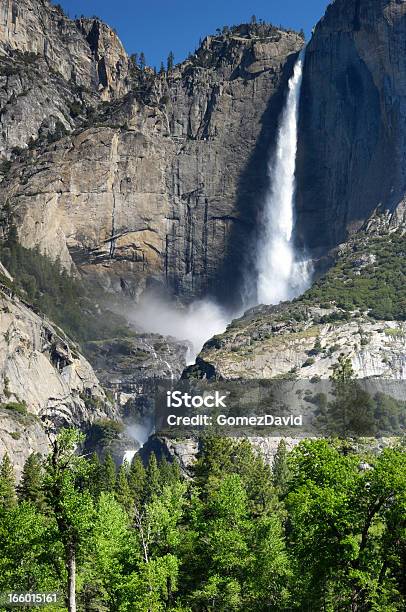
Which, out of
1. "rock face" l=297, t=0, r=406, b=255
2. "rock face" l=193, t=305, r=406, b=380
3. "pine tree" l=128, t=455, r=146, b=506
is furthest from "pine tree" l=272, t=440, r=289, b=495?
"rock face" l=297, t=0, r=406, b=255

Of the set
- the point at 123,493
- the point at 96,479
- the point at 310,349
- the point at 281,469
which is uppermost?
the point at 310,349

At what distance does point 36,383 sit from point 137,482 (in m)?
44.3

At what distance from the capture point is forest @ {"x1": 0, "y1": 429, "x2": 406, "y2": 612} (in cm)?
4159

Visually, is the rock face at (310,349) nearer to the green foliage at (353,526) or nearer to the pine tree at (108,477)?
the pine tree at (108,477)

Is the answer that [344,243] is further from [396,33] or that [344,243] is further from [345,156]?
[396,33]

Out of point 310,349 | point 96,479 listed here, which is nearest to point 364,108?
point 310,349

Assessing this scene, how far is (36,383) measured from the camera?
147375mm

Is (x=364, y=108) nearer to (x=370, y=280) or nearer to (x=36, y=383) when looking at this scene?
(x=370, y=280)

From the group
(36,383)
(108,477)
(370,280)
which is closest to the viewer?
(108,477)

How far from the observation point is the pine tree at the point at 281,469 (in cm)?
9492

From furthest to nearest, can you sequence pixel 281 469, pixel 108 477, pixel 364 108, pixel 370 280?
pixel 364 108
pixel 370 280
pixel 108 477
pixel 281 469

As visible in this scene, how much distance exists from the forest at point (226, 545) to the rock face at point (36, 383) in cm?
5497

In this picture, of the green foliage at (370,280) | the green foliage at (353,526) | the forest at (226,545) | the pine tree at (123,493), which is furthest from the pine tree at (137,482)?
the green foliage at (353,526)

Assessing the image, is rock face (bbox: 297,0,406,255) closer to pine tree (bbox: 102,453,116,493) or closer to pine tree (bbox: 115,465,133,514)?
pine tree (bbox: 102,453,116,493)
